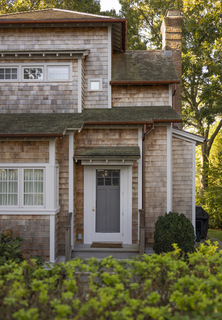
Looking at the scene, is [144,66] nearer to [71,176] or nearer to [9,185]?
[71,176]

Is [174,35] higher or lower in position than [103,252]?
higher

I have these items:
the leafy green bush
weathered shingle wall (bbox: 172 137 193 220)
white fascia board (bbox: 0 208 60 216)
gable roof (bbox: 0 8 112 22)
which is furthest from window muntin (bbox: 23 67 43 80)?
the leafy green bush

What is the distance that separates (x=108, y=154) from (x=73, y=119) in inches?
60.4

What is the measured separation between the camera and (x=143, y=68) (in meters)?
13.2

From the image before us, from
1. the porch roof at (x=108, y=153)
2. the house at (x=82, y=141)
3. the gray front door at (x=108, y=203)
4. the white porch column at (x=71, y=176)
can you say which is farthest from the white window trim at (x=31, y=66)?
the gray front door at (x=108, y=203)

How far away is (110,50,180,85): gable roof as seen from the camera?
11.9 m

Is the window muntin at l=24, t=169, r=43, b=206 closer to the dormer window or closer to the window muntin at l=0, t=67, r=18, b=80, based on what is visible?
the window muntin at l=0, t=67, r=18, b=80

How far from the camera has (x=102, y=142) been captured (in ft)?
36.1

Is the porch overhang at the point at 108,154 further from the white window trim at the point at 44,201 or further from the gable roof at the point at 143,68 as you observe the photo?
the gable roof at the point at 143,68

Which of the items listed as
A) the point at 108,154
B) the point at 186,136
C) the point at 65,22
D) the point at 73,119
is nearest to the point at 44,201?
the point at 108,154

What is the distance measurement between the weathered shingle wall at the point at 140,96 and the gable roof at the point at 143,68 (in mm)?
298

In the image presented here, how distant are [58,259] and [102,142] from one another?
3657 mm

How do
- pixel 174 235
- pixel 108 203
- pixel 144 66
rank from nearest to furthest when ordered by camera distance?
pixel 174 235, pixel 108 203, pixel 144 66

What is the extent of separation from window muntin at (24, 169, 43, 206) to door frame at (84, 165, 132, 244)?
5.42 ft
